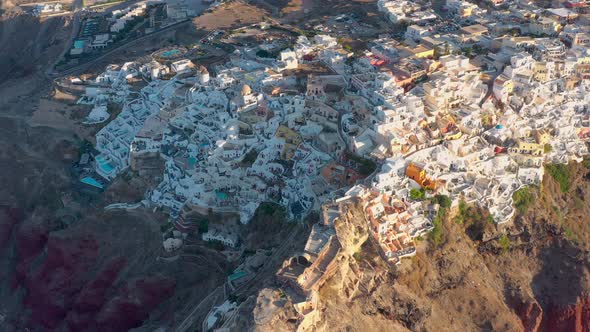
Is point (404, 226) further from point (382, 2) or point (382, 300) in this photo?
point (382, 2)

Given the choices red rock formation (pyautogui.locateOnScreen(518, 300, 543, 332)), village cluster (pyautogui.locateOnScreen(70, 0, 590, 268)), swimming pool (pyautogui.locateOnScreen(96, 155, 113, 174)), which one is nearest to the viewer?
red rock formation (pyautogui.locateOnScreen(518, 300, 543, 332))

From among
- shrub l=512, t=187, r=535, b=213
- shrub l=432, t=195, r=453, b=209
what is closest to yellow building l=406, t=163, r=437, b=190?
shrub l=432, t=195, r=453, b=209

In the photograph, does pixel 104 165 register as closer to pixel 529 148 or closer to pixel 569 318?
pixel 529 148

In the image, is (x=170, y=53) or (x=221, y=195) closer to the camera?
(x=221, y=195)

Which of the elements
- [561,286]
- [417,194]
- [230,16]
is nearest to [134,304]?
[417,194]

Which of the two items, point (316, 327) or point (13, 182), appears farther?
point (13, 182)

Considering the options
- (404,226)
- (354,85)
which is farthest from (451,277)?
(354,85)

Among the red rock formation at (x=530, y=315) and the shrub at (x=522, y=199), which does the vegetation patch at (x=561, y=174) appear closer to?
the shrub at (x=522, y=199)

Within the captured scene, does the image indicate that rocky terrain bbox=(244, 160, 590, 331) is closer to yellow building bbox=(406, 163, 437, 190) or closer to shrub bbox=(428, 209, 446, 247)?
shrub bbox=(428, 209, 446, 247)
